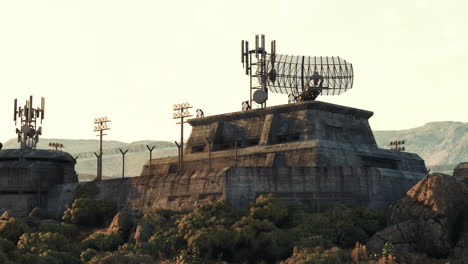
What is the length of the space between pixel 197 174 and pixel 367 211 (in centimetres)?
2069

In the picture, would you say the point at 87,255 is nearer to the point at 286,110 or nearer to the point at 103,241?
the point at 103,241

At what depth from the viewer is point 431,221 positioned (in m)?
67.5

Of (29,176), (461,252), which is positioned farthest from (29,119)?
(461,252)

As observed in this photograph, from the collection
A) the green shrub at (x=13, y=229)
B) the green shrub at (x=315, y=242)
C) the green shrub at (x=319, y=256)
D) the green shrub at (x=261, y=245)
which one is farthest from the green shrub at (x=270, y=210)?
the green shrub at (x=13, y=229)

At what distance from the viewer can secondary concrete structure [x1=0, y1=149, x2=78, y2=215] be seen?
3918 inches

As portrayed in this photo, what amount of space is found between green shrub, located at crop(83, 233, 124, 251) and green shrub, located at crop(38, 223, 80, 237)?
535 cm

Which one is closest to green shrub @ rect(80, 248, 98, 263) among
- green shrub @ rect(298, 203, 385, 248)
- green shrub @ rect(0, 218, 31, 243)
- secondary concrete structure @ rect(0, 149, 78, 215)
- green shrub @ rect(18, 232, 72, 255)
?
green shrub @ rect(18, 232, 72, 255)

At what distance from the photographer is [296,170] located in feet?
263

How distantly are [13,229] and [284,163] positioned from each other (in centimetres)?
3283

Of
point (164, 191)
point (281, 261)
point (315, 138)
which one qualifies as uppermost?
point (315, 138)

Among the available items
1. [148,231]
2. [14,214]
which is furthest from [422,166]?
[14,214]

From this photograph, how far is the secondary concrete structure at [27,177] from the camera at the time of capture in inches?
3918

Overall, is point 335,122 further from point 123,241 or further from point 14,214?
point 14,214

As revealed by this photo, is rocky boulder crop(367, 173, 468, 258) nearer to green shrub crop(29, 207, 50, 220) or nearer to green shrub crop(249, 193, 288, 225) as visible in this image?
green shrub crop(249, 193, 288, 225)
